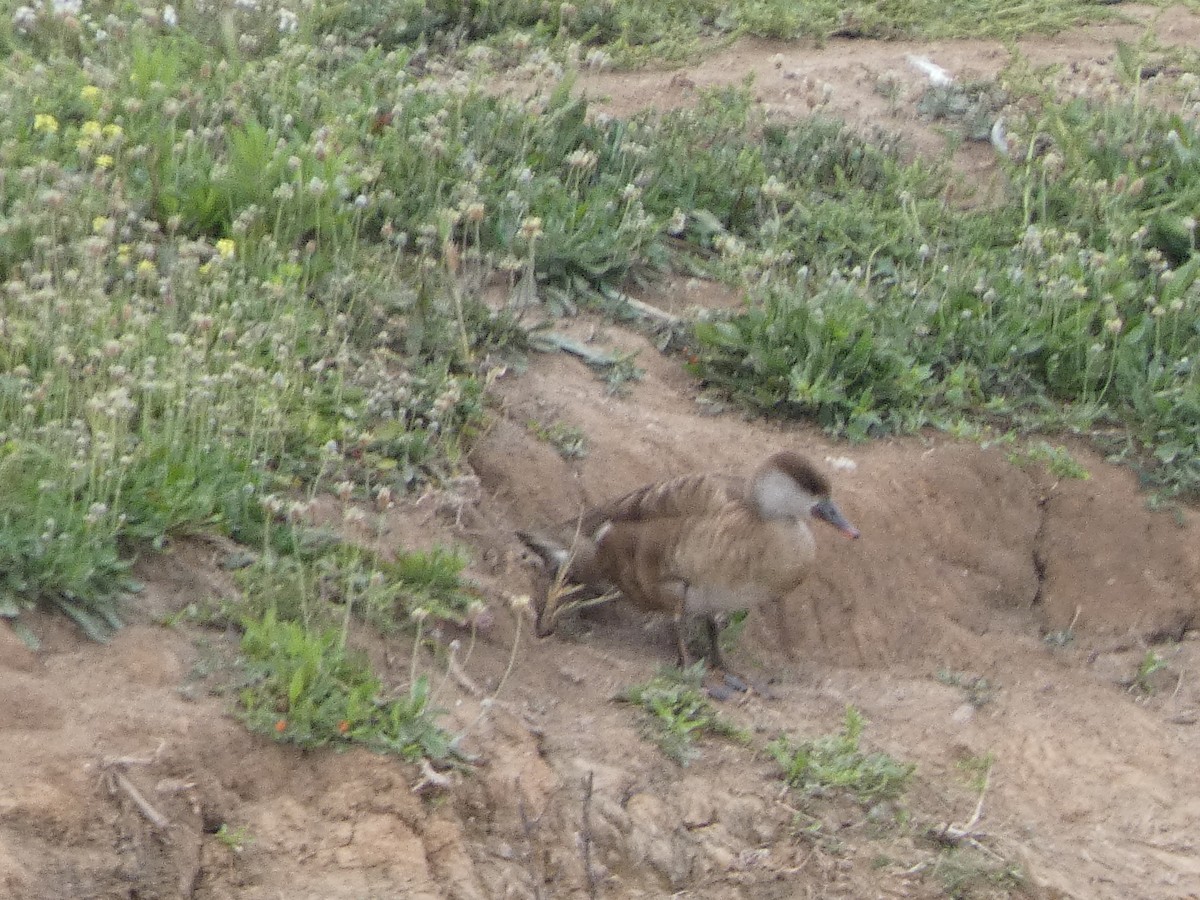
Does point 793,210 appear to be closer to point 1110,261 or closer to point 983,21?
point 1110,261

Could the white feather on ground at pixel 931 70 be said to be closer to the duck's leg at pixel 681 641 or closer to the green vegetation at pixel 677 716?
the duck's leg at pixel 681 641

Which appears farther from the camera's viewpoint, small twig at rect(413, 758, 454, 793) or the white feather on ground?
the white feather on ground

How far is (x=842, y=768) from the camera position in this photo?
5113 mm

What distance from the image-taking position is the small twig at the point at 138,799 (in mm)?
4137

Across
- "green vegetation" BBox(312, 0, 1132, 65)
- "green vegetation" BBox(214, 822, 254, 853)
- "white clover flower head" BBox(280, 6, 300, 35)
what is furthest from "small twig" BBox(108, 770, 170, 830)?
"green vegetation" BBox(312, 0, 1132, 65)

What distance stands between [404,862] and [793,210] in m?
4.20

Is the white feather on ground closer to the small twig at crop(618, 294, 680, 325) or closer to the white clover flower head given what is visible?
the small twig at crop(618, 294, 680, 325)

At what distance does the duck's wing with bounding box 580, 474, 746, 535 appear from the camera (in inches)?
228

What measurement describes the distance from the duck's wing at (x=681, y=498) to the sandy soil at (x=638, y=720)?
0.36 m

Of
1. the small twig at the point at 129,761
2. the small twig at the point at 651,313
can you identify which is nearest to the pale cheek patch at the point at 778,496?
the small twig at the point at 651,313

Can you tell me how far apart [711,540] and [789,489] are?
30 cm

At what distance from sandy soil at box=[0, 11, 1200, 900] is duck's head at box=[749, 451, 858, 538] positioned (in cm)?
59

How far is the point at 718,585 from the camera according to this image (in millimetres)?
5770

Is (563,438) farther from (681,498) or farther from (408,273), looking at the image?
(408,273)
